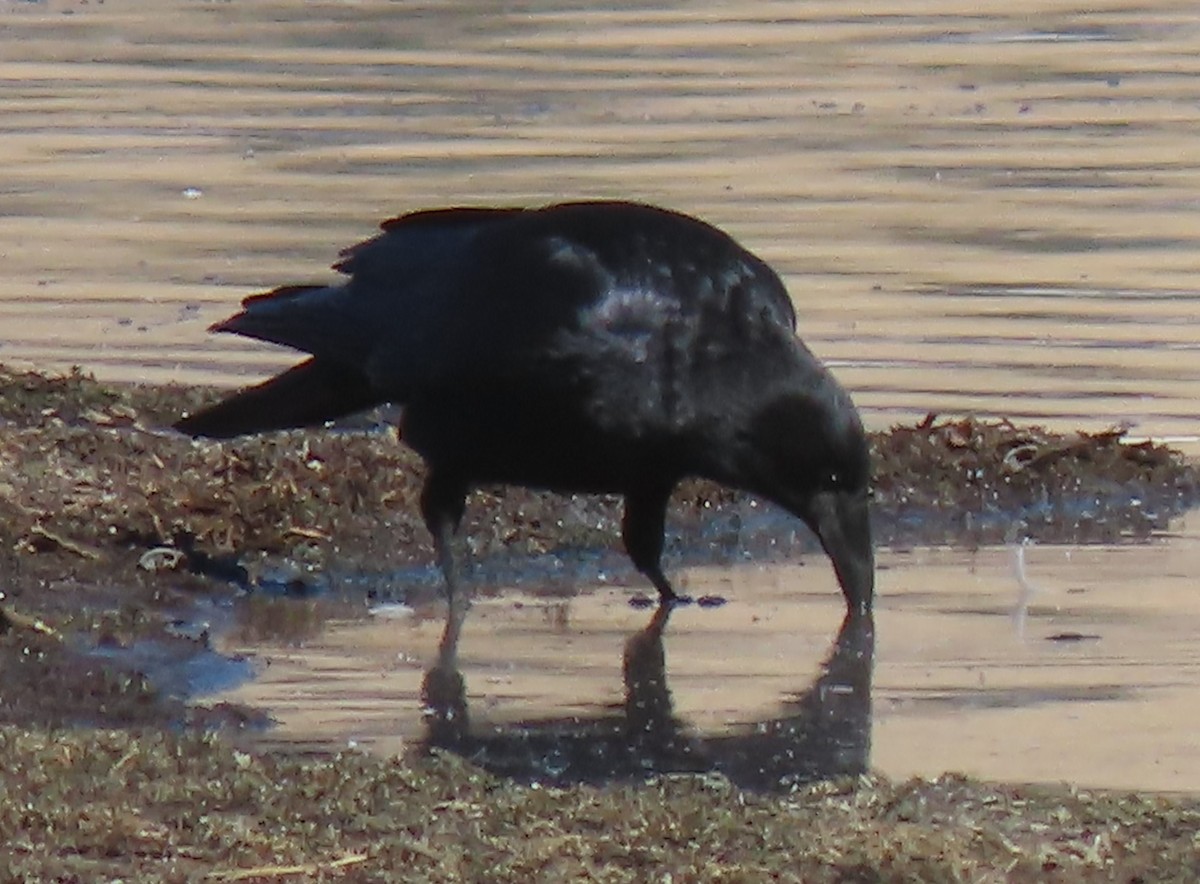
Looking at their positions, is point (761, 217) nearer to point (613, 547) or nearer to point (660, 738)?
point (613, 547)

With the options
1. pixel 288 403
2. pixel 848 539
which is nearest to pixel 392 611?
pixel 288 403

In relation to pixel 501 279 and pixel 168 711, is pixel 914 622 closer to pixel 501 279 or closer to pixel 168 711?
pixel 501 279

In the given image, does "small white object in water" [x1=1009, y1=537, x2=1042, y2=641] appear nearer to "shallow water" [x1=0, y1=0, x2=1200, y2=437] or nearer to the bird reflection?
the bird reflection

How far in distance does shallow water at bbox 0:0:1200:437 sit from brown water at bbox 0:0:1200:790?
0.09 ft

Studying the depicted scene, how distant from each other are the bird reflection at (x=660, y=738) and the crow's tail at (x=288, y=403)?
1.31 metres

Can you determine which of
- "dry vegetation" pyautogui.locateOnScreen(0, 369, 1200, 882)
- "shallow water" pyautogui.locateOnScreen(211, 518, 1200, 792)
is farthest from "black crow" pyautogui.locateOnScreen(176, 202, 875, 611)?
"dry vegetation" pyautogui.locateOnScreen(0, 369, 1200, 882)

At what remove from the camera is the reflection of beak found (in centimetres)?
654

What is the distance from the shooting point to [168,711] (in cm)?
558

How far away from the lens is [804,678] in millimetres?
6020

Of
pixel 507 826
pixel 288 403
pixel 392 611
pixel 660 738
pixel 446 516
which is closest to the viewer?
pixel 507 826

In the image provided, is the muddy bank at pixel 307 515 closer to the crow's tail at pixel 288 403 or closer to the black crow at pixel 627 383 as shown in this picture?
the crow's tail at pixel 288 403

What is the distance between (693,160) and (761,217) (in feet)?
4.90

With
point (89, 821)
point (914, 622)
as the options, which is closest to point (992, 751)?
point (914, 622)

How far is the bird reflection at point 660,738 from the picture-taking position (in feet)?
17.4
